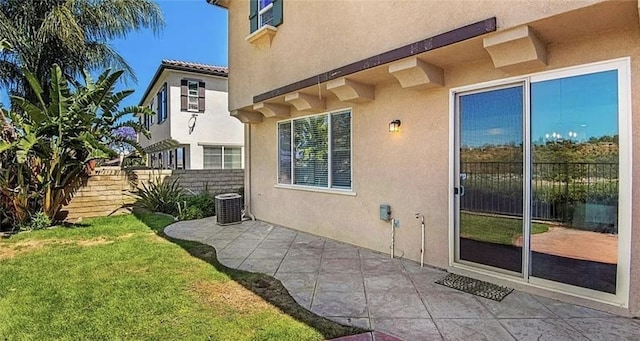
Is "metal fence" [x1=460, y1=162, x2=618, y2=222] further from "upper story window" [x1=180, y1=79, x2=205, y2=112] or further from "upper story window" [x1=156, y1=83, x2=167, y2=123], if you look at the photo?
"upper story window" [x1=156, y1=83, x2=167, y2=123]

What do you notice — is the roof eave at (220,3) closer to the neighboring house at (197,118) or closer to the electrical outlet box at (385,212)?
the neighboring house at (197,118)

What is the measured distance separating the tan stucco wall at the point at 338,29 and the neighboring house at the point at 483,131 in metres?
0.02

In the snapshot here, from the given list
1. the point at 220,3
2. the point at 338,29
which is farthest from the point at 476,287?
the point at 220,3

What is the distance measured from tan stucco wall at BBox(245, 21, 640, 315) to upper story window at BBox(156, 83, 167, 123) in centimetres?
1407

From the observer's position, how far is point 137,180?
11.8 m

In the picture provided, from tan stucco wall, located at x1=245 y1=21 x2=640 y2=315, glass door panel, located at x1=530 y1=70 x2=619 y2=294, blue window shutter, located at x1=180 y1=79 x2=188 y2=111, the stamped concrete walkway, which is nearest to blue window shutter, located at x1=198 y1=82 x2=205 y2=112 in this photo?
blue window shutter, located at x1=180 y1=79 x2=188 y2=111

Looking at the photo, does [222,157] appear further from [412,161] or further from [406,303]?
[406,303]

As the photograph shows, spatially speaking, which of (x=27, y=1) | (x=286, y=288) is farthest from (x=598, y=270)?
(x=27, y=1)

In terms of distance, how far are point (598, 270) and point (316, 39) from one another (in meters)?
6.07

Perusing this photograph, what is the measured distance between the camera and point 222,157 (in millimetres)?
18797

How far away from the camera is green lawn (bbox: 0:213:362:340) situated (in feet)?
11.5

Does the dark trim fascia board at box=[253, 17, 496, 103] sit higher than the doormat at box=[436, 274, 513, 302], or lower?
higher

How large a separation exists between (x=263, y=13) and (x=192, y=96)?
10.4 m

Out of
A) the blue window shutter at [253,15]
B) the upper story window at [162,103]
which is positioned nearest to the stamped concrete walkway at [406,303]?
the blue window shutter at [253,15]
